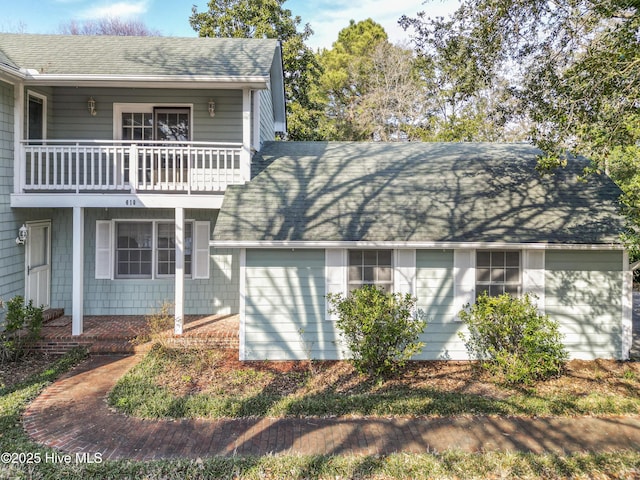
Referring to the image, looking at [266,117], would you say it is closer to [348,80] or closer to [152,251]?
[152,251]

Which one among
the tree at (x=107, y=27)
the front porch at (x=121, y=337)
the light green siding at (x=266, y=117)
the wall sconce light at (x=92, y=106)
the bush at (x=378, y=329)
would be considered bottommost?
the front porch at (x=121, y=337)

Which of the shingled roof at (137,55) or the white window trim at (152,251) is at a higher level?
the shingled roof at (137,55)

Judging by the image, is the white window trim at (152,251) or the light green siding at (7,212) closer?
the light green siding at (7,212)

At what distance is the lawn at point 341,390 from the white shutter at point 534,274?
62.4 inches

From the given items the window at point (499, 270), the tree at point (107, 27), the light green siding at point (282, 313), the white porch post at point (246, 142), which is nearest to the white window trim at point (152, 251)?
the white porch post at point (246, 142)

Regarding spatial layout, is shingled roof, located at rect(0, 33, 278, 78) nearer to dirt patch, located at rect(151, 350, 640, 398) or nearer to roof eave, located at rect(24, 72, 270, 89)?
Result: roof eave, located at rect(24, 72, 270, 89)

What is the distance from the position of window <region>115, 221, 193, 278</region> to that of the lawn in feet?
9.19

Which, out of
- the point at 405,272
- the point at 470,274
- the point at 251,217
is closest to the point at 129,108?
the point at 251,217

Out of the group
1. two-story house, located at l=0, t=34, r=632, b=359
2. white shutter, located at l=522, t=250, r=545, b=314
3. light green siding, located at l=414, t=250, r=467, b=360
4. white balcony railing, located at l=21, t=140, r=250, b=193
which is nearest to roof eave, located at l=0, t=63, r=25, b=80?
two-story house, located at l=0, t=34, r=632, b=359

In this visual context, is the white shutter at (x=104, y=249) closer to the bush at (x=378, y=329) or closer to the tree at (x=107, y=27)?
the bush at (x=378, y=329)

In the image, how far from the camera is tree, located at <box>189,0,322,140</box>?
66.7ft

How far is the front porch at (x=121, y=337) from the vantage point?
374 inches

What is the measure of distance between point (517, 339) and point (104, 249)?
382 inches

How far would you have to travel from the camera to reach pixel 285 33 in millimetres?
21016
